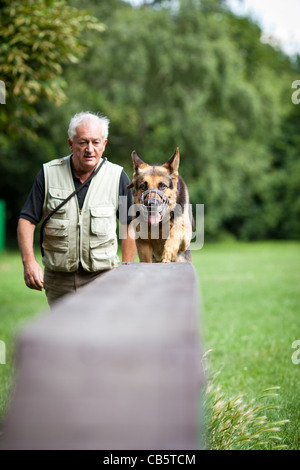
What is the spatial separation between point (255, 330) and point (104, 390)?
8055 mm

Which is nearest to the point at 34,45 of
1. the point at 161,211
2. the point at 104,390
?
the point at 161,211

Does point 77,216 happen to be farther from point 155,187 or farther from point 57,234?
point 155,187

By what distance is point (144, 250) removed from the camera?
377 cm

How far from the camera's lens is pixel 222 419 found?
12.8 feet

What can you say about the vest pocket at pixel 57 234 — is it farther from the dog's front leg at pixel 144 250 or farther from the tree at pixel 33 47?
the tree at pixel 33 47

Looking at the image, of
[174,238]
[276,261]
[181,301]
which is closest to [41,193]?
[174,238]

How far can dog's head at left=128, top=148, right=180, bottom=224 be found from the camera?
10.8 ft

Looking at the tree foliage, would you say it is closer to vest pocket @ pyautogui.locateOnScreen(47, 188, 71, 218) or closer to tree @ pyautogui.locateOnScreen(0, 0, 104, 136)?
tree @ pyautogui.locateOnScreen(0, 0, 104, 136)

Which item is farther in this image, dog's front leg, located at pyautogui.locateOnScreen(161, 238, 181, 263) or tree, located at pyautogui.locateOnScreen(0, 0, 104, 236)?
tree, located at pyautogui.locateOnScreen(0, 0, 104, 236)

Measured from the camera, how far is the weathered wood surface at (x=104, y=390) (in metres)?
1.44

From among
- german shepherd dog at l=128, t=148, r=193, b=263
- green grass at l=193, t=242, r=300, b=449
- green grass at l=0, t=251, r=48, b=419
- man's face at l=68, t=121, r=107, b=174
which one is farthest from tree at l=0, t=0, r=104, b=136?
german shepherd dog at l=128, t=148, r=193, b=263

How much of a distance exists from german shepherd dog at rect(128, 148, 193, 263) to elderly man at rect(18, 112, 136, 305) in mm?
564

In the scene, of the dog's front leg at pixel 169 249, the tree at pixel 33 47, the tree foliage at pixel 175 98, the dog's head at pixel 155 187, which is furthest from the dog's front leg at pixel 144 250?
the tree foliage at pixel 175 98

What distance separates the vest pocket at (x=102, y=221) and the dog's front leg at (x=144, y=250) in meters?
0.53
